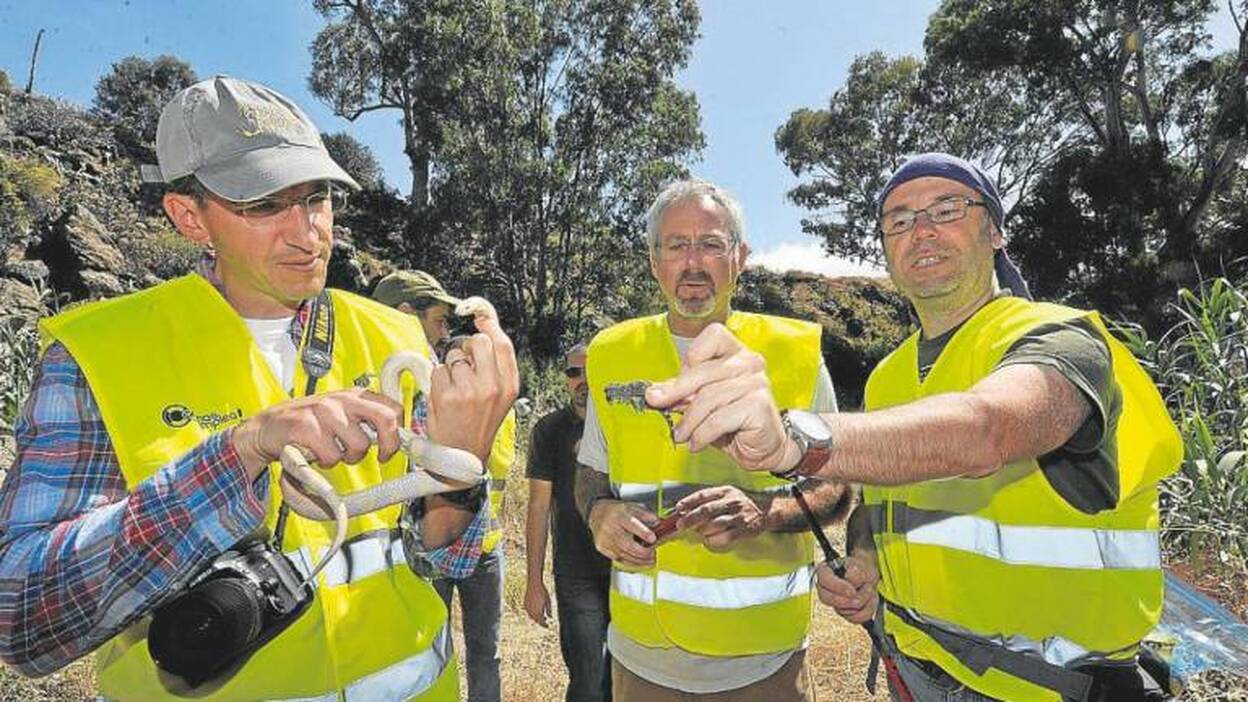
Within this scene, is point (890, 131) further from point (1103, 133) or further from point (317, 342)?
point (317, 342)

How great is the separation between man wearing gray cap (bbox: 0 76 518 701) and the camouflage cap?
2.31 meters

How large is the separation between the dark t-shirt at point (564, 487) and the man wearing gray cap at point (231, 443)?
2.14 meters

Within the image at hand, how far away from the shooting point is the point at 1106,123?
21344mm

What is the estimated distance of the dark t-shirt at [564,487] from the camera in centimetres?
387

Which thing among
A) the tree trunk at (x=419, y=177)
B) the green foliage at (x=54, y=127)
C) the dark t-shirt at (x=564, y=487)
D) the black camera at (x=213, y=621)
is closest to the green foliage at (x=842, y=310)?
the tree trunk at (x=419, y=177)

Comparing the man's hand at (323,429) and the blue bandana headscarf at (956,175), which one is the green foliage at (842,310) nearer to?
the blue bandana headscarf at (956,175)

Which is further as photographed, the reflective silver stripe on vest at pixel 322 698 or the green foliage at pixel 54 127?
the green foliage at pixel 54 127

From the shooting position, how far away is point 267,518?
4.64 ft

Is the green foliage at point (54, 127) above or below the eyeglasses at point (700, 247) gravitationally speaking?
above

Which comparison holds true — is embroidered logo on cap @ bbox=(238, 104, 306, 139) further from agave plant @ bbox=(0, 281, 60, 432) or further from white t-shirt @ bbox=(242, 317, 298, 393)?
agave plant @ bbox=(0, 281, 60, 432)

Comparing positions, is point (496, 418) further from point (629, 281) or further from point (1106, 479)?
point (629, 281)

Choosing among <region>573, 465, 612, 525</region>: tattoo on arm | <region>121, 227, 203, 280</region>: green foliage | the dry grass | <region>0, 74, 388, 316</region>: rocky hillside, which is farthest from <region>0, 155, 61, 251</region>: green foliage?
<region>573, 465, 612, 525</region>: tattoo on arm

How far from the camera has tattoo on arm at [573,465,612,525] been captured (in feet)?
9.00

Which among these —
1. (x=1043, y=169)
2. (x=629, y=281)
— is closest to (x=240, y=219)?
(x=629, y=281)
